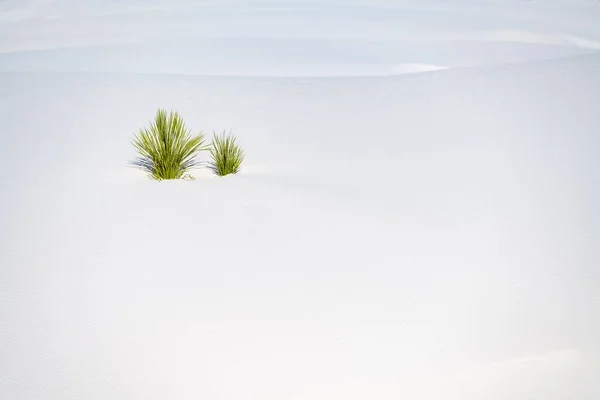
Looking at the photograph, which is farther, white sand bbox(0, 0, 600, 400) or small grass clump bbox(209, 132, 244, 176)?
small grass clump bbox(209, 132, 244, 176)

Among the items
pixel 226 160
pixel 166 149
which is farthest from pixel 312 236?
pixel 166 149

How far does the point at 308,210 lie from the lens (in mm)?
4555

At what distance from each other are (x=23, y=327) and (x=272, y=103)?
4445mm

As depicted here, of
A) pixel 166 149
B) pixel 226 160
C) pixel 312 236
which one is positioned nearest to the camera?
pixel 312 236

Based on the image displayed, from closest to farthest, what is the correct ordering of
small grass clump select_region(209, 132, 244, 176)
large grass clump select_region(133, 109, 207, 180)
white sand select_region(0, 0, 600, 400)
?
white sand select_region(0, 0, 600, 400) → large grass clump select_region(133, 109, 207, 180) → small grass clump select_region(209, 132, 244, 176)

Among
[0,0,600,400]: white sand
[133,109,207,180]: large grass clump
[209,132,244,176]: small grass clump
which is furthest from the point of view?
[209,132,244,176]: small grass clump

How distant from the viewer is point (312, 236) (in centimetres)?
421

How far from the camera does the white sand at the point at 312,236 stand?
2971 millimetres

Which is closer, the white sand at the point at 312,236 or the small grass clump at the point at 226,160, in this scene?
the white sand at the point at 312,236

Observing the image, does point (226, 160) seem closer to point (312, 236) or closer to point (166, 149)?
point (166, 149)

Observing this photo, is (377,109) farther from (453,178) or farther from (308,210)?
(308,210)

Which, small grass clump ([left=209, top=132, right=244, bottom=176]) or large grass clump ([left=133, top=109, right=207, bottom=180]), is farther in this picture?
small grass clump ([left=209, top=132, right=244, bottom=176])

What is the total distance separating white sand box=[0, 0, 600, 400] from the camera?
2.97 m

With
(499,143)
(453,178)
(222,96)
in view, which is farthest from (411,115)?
(222,96)
